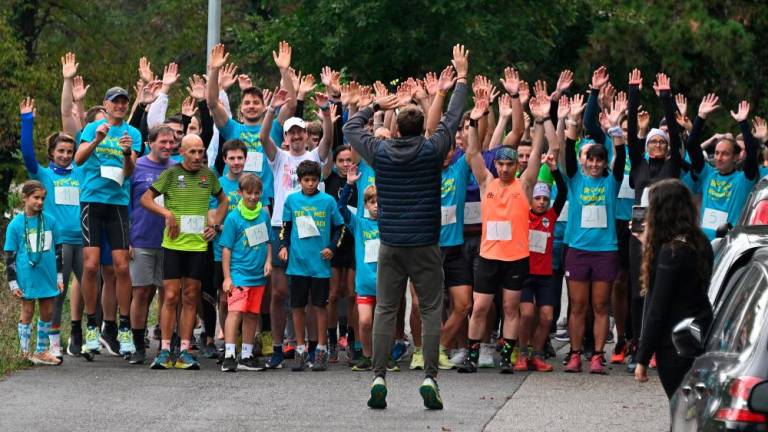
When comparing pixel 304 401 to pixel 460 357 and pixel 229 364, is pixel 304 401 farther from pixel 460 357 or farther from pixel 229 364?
pixel 460 357

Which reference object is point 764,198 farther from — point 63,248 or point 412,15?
point 412,15

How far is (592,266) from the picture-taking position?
12938 millimetres

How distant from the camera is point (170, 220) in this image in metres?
12.6

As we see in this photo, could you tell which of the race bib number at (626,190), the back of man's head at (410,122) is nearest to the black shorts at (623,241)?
the race bib number at (626,190)

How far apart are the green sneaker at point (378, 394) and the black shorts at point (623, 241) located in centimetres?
343

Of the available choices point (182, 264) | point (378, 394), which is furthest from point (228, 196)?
point (378, 394)

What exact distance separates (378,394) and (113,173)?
12.4 feet

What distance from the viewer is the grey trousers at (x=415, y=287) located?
10.6 metres

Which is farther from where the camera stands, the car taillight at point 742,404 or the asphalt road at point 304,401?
the asphalt road at point 304,401

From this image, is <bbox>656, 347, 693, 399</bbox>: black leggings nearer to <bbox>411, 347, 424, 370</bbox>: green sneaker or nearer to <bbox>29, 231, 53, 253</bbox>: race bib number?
<bbox>411, 347, 424, 370</bbox>: green sneaker

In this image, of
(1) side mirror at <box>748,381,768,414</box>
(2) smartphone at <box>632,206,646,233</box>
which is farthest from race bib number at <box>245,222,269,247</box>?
(1) side mirror at <box>748,381,768,414</box>

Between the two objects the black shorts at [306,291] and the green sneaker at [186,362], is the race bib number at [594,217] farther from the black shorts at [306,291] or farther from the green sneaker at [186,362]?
the green sneaker at [186,362]

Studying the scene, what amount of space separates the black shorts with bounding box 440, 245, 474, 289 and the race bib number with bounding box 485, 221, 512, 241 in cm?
34

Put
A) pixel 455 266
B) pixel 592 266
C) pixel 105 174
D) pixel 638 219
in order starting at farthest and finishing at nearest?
pixel 105 174
pixel 592 266
pixel 455 266
pixel 638 219
